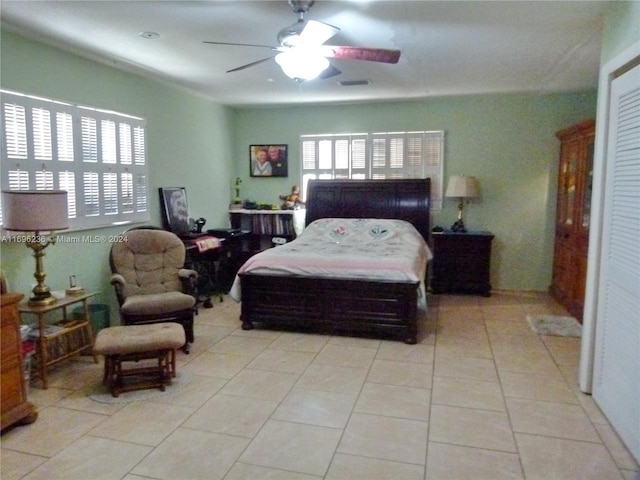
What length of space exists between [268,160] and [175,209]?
185 cm

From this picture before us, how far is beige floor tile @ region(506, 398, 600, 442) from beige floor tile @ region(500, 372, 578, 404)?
0.25ft

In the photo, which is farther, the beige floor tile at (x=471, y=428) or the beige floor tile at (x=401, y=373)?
the beige floor tile at (x=401, y=373)

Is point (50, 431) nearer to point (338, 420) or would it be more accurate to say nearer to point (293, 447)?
point (293, 447)

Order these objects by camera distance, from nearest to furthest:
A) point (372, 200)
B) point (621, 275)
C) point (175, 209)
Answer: point (621, 275), point (175, 209), point (372, 200)

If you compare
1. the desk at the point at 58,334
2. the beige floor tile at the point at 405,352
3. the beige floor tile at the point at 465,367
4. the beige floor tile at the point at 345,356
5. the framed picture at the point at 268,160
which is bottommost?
the beige floor tile at the point at 345,356

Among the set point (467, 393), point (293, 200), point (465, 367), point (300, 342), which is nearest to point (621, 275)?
point (467, 393)

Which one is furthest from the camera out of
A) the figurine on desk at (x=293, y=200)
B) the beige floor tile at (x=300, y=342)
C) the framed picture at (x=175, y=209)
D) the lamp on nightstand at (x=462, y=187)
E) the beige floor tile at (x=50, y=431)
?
the figurine on desk at (x=293, y=200)

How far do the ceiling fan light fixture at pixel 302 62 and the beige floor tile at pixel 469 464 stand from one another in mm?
2338

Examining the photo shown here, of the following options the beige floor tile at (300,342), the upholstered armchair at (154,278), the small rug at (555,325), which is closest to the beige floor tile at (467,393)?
the beige floor tile at (300,342)

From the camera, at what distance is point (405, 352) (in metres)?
3.70

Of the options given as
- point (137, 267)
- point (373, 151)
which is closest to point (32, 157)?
point (137, 267)

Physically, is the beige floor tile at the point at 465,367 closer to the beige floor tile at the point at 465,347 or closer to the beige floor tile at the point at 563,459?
the beige floor tile at the point at 465,347

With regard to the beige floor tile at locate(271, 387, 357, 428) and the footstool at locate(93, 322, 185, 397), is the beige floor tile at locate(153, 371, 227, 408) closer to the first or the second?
the footstool at locate(93, 322, 185, 397)

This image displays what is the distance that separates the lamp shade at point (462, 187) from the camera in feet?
18.0
